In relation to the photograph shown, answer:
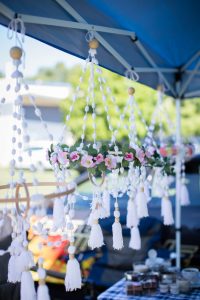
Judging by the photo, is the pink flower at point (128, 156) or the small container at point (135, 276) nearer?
the pink flower at point (128, 156)

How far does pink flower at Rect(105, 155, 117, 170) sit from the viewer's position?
7.42 feet

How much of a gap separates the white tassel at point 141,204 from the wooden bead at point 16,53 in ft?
4.42

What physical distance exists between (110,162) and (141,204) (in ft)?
2.06

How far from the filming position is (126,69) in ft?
10.8

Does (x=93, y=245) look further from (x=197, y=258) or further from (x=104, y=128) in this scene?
(x=104, y=128)

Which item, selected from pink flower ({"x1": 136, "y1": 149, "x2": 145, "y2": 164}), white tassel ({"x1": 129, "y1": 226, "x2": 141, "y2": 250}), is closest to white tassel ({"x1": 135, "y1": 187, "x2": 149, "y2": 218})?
white tassel ({"x1": 129, "y1": 226, "x2": 141, "y2": 250})

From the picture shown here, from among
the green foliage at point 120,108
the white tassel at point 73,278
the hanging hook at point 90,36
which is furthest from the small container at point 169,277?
the green foliage at point 120,108

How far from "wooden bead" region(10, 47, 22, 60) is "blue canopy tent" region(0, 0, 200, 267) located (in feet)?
0.68

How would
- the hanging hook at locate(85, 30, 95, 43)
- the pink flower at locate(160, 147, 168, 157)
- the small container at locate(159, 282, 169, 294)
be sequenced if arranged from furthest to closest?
the pink flower at locate(160, 147, 168, 157) → the small container at locate(159, 282, 169, 294) → the hanging hook at locate(85, 30, 95, 43)

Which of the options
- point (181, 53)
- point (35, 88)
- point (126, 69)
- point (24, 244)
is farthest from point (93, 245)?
point (35, 88)

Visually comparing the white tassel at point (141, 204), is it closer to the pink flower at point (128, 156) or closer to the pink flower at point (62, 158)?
the pink flower at point (128, 156)

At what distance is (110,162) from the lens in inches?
89.6

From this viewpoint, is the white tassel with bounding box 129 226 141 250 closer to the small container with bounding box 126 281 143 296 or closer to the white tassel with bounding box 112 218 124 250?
the small container with bounding box 126 281 143 296

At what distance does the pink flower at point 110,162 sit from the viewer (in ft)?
7.42
